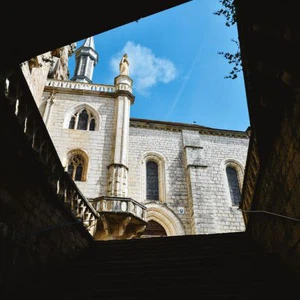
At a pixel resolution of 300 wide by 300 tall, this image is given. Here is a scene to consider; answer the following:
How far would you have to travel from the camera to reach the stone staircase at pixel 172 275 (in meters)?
3.20

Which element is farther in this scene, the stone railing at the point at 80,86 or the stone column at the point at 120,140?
the stone railing at the point at 80,86

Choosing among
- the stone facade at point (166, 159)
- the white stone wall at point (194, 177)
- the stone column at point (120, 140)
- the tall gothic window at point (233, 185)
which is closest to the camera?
the stone column at point (120, 140)

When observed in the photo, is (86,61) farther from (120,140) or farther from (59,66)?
(120,140)

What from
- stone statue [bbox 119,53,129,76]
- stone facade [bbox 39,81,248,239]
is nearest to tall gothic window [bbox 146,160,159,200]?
stone facade [bbox 39,81,248,239]

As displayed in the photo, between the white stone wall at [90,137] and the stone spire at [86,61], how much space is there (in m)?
17.2

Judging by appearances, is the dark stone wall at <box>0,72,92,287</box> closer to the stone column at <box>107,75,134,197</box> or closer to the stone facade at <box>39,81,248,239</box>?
the stone column at <box>107,75,134,197</box>

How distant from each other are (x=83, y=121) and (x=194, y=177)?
7.50 m

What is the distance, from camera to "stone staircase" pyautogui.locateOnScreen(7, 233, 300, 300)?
3203 mm

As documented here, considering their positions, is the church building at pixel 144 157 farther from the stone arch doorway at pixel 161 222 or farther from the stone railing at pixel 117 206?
the stone railing at pixel 117 206

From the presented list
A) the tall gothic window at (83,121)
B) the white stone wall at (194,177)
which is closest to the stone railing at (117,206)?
the white stone wall at (194,177)

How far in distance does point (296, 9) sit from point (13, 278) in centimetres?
410

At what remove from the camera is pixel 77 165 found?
1342 centimetres

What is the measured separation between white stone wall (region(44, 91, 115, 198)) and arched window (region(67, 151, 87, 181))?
1.12 ft

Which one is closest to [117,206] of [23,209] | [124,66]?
[23,209]
